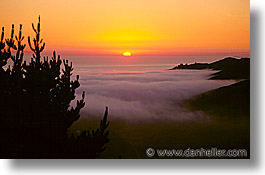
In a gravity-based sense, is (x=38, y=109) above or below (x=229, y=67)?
below

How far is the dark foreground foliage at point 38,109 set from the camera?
2486 millimetres

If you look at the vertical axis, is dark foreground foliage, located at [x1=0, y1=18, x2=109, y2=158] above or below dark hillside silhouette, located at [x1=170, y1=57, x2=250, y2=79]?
below

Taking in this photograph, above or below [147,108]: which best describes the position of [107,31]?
above

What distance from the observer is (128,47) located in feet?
8.64

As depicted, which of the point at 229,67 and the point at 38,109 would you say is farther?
the point at 229,67

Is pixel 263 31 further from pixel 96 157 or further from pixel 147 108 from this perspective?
pixel 96 157

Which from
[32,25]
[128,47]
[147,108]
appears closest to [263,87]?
[147,108]

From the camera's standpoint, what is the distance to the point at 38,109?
2502mm

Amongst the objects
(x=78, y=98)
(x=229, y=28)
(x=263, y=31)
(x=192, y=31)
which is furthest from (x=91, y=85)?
(x=263, y=31)

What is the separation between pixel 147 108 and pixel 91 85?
0.45 m

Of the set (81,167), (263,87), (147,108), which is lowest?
(81,167)

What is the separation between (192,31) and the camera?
8.59 feet

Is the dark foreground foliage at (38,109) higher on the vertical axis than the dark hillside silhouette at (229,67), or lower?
lower

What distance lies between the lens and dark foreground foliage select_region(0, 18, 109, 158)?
2.49 meters
